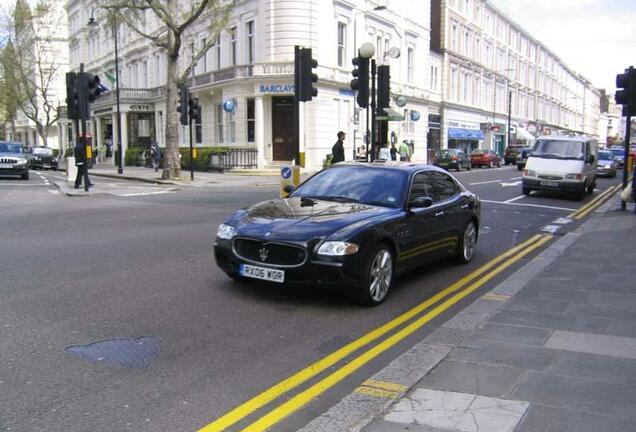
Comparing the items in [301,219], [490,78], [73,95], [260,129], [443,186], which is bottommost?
[301,219]

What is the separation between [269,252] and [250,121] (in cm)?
3043

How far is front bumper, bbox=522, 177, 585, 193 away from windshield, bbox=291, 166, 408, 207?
12.4m

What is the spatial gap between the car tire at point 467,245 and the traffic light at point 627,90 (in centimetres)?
761

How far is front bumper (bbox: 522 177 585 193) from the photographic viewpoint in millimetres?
18078

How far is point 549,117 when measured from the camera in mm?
93000

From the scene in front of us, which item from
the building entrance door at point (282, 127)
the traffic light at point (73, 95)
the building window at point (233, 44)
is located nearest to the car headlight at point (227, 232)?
the traffic light at point (73, 95)

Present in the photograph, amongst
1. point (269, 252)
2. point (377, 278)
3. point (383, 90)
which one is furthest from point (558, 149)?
point (269, 252)

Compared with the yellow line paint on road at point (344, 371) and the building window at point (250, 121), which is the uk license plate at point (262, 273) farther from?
the building window at point (250, 121)

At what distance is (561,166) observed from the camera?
18438 millimetres

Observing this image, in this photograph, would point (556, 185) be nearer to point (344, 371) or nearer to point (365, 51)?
point (365, 51)

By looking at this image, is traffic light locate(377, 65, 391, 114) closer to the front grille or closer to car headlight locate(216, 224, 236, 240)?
car headlight locate(216, 224, 236, 240)

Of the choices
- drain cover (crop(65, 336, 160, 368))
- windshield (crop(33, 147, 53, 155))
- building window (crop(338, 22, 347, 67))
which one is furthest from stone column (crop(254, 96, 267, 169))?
drain cover (crop(65, 336, 160, 368))

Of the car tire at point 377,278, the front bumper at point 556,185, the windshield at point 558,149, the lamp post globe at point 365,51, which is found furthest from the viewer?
the windshield at point 558,149

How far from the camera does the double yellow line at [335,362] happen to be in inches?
145
